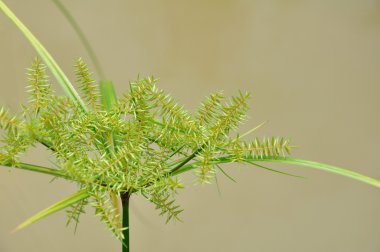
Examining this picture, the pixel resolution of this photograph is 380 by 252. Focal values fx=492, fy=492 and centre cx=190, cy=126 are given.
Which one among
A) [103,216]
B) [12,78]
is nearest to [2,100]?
[12,78]

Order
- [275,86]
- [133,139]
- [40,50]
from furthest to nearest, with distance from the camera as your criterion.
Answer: [275,86]
[40,50]
[133,139]

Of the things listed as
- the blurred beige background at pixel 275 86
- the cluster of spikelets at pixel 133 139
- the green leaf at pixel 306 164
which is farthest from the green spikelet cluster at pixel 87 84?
the blurred beige background at pixel 275 86

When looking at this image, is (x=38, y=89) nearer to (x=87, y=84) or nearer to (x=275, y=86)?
(x=87, y=84)

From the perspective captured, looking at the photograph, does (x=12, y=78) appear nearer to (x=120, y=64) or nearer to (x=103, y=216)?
(x=120, y=64)

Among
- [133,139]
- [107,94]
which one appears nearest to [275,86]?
[107,94]

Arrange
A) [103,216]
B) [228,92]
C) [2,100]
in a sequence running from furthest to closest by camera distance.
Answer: [228,92] → [2,100] → [103,216]

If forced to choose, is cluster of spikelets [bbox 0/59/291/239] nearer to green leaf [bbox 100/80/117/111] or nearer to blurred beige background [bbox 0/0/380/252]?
green leaf [bbox 100/80/117/111]
